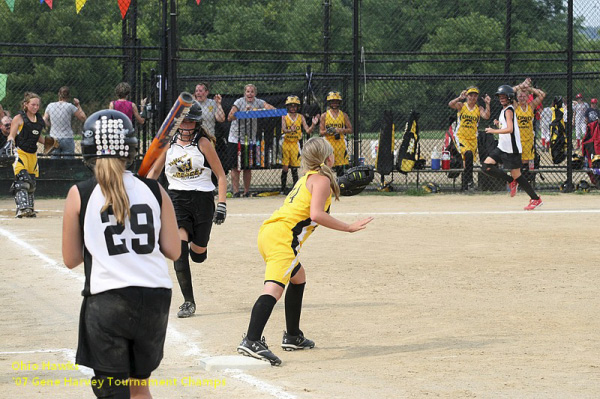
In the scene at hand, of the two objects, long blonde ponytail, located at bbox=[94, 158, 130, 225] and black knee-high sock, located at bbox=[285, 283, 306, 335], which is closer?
long blonde ponytail, located at bbox=[94, 158, 130, 225]

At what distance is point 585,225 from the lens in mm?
14047

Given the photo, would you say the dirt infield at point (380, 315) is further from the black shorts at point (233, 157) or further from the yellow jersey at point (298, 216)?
the black shorts at point (233, 157)

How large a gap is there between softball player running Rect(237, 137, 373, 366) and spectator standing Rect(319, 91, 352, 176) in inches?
443

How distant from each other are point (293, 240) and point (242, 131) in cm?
1170

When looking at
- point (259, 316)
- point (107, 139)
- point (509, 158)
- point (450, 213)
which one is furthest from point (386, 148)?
point (107, 139)

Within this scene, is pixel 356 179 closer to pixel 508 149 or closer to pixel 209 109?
pixel 508 149

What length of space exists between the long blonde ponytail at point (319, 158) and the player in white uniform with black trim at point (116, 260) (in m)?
2.57

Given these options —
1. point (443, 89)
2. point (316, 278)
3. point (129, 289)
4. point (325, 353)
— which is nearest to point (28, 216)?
point (316, 278)

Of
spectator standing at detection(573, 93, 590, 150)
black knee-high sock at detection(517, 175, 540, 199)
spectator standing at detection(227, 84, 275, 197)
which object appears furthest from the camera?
spectator standing at detection(573, 93, 590, 150)

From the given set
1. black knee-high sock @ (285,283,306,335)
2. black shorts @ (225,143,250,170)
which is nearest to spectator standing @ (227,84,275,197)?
black shorts @ (225,143,250,170)

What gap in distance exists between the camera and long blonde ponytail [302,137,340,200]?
6688mm

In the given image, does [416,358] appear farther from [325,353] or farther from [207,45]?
[207,45]

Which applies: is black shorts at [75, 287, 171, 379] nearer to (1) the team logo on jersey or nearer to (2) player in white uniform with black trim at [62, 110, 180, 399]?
(2) player in white uniform with black trim at [62, 110, 180, 399]

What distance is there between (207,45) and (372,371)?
3780 centimetres
